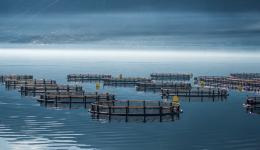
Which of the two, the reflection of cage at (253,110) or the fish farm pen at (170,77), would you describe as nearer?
the reflection of cage at (253,110)

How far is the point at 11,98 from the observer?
3147 inches

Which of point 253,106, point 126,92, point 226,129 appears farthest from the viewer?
point 126,92

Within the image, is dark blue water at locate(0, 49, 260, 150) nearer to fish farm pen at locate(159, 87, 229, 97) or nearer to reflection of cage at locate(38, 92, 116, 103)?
reflection of cage at locate(38, 92, 116, 103)

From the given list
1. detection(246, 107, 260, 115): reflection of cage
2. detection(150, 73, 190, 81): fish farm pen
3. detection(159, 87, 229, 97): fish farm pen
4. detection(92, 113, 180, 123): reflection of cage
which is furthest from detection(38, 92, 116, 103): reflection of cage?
detection(150, 73, 190, 81): fish farm pen

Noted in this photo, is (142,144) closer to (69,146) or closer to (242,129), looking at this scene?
(69,146)

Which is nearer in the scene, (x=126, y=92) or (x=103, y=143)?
(x=103, y=143)

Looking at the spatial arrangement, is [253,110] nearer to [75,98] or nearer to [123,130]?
[123,130]

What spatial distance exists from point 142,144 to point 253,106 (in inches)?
1305

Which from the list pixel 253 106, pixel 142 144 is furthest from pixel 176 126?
pixel 253 106

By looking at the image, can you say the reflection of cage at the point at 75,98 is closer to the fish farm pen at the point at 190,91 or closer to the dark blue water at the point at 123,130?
the dark blue water at the point at 123,130

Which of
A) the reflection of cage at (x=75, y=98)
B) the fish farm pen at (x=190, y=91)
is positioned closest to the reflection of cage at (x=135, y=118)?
the reflection of cage at (x=75, y=98)

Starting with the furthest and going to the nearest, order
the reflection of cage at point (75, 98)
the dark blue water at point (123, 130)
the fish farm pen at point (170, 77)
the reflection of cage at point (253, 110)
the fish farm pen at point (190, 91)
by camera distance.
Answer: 1. the fish farm pen at point (170, 77)
2. the fish farm pen at point (190, 91)
3. the reflection of cage at point (75, 98)
4. the reflection of cage at point (253, 110)
5. the dark blue water at point (123, 130)

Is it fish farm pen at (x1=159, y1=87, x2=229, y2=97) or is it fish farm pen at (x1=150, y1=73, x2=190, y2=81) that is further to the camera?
fish farm pen at (x1=150, y1=73, x2=190, y2=81)

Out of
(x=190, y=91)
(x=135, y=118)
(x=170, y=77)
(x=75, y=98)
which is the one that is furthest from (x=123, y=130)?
(x=170, y=77)
